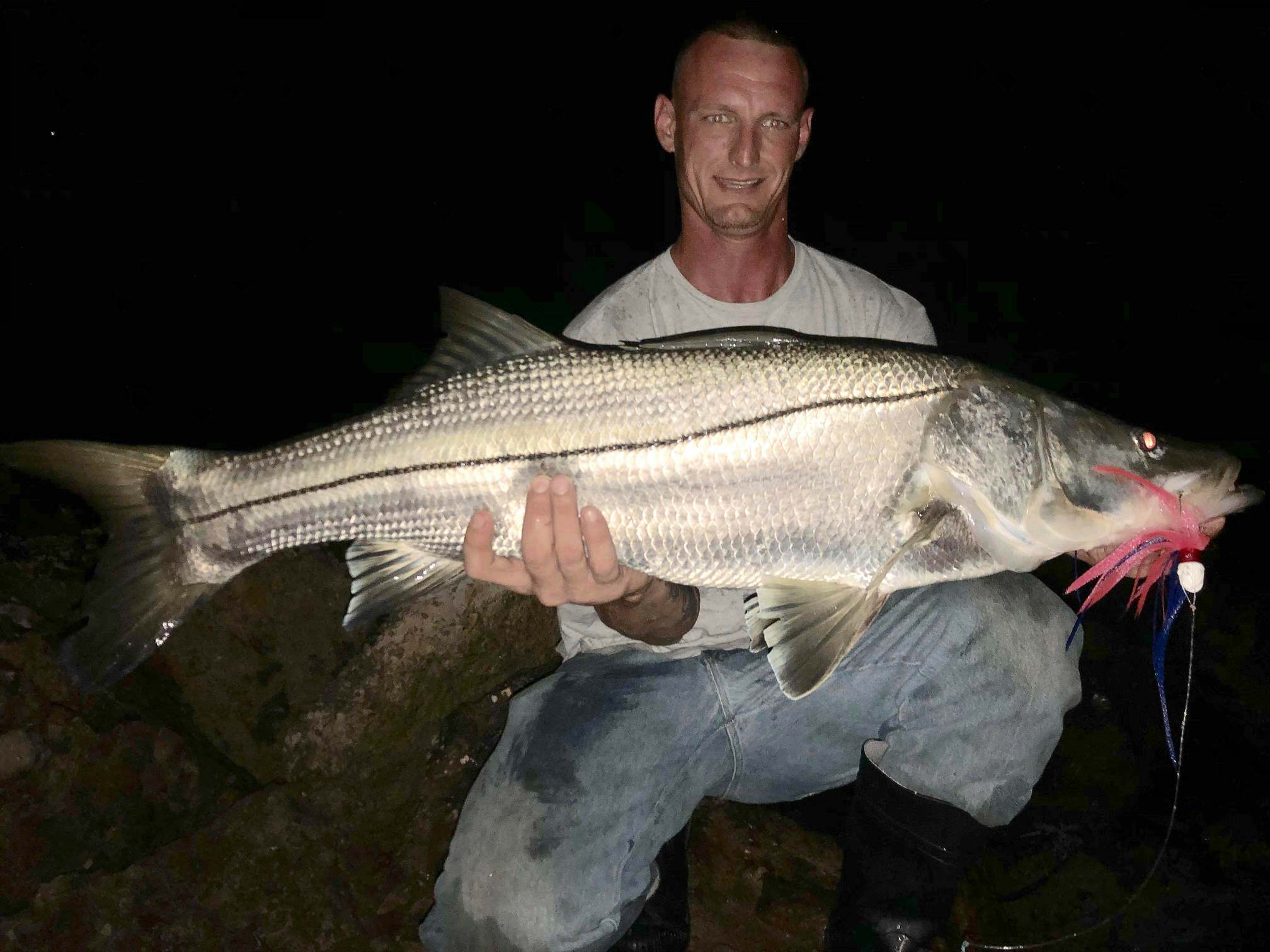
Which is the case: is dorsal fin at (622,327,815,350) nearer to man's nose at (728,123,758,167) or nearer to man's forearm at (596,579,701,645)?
man's forearm at (596,579,701,645)

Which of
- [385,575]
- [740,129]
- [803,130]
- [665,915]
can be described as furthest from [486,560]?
[803,130]

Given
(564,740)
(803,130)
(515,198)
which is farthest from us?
(515,198)

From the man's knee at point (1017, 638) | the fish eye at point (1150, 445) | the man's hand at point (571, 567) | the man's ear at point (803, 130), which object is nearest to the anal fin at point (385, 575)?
the man's hand at point (571, 567)

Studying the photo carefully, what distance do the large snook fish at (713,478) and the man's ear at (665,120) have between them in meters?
1.48

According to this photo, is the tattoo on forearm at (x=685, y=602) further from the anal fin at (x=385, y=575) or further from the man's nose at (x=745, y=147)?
the man's nose at (x=745, y=147)

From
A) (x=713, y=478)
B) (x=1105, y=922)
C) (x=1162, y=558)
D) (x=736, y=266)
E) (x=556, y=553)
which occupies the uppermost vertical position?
(x=736, y=266)

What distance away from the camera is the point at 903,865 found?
236 centimetres

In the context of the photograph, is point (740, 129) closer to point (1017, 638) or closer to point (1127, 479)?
point (1127, 479)

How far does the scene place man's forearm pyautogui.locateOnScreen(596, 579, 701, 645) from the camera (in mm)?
2485

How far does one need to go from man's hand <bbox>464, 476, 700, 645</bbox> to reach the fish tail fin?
87 centimetres

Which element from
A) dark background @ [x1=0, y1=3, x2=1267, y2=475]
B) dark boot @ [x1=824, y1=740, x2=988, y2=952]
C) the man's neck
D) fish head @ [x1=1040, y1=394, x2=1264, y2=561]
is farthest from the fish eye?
dark background @ [x1=0, y1=3, x2=1267, y2=475]

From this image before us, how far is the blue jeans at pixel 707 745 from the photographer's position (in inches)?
91.2

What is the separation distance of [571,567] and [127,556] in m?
1.31

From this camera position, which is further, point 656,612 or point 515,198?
point 515,198
